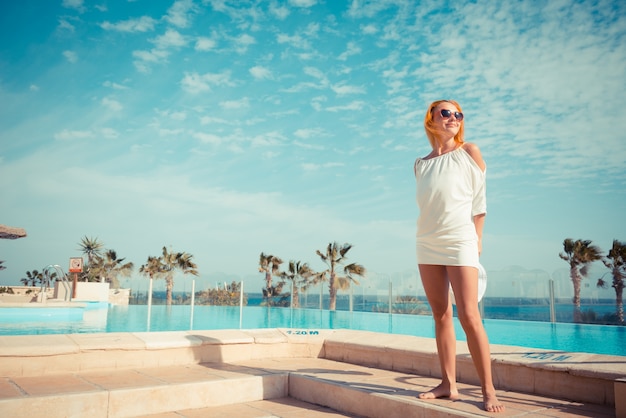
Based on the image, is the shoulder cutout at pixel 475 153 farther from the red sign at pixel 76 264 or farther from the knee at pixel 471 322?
the red sign at pixel 76 264

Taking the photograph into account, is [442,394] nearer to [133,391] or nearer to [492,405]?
[492,405]

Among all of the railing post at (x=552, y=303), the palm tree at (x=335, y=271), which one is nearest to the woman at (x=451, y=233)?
the railing post at (x=552, y=303)

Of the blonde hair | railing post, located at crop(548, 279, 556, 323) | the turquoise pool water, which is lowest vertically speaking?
the turquoise pool water

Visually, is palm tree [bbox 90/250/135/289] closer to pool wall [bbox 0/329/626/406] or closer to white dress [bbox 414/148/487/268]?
pool wall [bbox 0/329/626/406]

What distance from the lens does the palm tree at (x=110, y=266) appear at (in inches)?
1123

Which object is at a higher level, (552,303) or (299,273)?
(299,273)

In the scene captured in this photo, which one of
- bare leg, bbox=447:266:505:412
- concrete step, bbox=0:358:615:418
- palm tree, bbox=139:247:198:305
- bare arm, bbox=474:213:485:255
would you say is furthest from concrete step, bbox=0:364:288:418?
palm tree, bbox=139:247:198:305

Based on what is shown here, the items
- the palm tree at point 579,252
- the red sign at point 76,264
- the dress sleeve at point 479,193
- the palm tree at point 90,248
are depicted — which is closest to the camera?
the dress sleeve at point 479,193

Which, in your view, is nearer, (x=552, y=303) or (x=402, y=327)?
(x=402, y=327)

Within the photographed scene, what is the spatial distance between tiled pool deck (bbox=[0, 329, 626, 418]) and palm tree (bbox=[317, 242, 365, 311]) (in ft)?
46.9

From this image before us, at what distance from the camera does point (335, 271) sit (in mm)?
20766

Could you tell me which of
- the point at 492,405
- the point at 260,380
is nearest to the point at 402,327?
the point at 260,380

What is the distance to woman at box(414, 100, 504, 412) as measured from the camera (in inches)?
82.3

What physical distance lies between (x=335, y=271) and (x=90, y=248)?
58.4 feet
